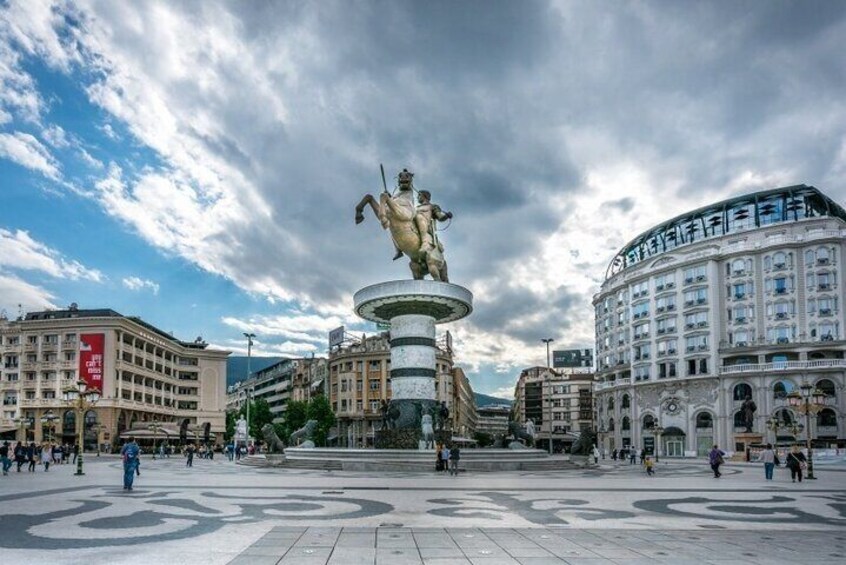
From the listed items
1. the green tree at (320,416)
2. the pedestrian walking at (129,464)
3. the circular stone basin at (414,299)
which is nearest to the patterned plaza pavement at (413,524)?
the pedestrian walking at (129,464)

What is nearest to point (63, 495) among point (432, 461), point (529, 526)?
point (529, 526)

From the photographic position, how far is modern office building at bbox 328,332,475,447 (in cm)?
11025

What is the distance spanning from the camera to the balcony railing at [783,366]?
3204 inches

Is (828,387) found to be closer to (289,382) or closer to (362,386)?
(362,386)

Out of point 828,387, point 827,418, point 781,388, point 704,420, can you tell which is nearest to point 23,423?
point 704,420

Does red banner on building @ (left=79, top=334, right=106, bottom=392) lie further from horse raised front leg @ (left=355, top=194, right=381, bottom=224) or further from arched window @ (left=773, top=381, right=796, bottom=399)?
arched window @ (left=773, top=381, right=796, bottom=399)

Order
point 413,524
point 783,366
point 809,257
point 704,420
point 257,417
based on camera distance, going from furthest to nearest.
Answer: point 257,417 → point 704,420 → point 809,257 → point 783,366 → point 413,524

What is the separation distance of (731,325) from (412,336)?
61.9 metres

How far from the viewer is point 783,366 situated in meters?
84.4

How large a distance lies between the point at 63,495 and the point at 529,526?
1528cm

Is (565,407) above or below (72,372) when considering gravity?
below

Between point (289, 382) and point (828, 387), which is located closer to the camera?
point (828, 387)

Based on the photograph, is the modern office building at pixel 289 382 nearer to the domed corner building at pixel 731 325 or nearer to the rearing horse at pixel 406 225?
the domed corner building at pixel 731 325

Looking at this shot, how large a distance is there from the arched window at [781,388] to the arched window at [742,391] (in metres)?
3.21
